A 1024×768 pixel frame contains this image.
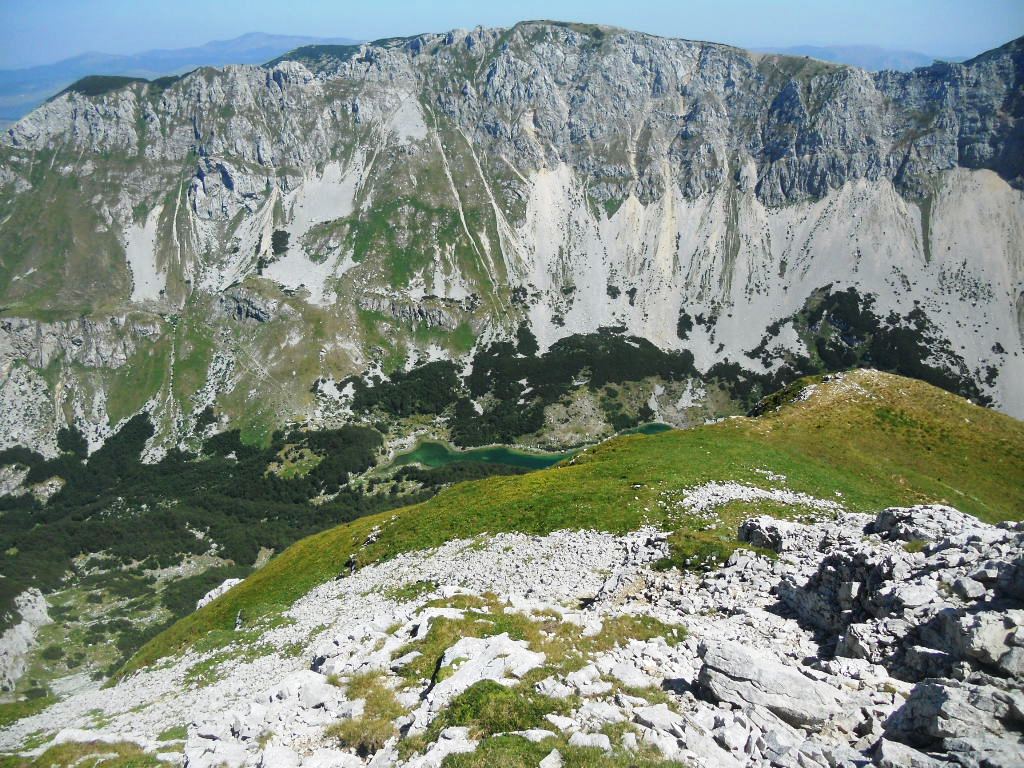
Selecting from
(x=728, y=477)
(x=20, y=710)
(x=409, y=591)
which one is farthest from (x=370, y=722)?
(x=20, y=710)

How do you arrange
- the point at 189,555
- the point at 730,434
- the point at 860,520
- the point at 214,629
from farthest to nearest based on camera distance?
the point at 189,555, the point at 730,434, the point at 214,629, the point at 860,520

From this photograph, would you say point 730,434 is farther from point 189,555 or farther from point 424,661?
point 189,555

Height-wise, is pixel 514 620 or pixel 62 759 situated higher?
pixel 514 620

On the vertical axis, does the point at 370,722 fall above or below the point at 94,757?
above

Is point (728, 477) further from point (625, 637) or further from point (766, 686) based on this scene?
point (766, 686)

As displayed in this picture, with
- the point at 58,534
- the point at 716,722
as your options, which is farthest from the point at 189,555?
the point at 716,722

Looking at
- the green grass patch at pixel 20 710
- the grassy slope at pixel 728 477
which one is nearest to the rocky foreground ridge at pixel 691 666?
the grassy slope at pixel 728 477
